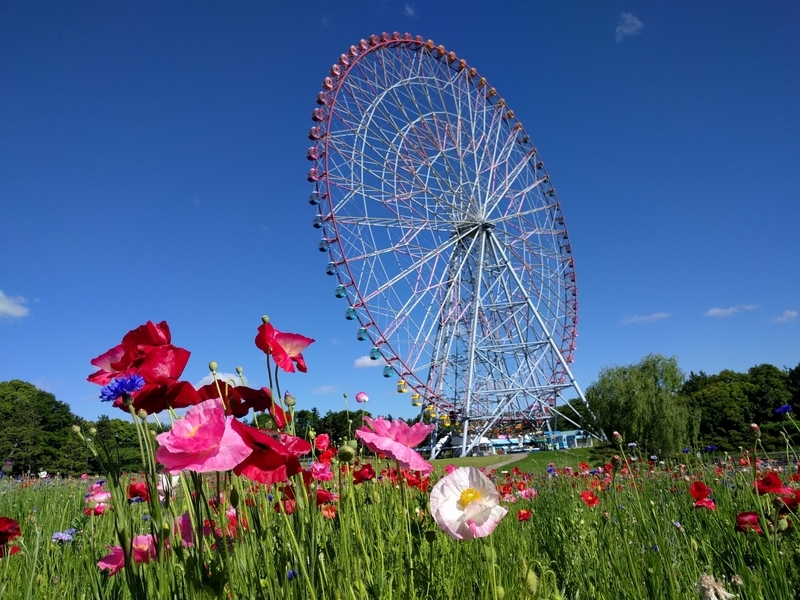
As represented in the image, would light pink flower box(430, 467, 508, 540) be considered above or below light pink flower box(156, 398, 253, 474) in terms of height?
below

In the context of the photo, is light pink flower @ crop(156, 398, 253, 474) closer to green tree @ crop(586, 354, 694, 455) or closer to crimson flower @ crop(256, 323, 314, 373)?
crimson flower @ crop(256, 323, 314, 373)

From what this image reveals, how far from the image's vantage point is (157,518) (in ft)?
2.56

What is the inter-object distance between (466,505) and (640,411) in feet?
64.6

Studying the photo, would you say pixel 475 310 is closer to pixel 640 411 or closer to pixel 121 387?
pixel 640 411

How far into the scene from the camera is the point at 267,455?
2.50 ft

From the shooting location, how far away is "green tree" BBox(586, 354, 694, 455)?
17473mm

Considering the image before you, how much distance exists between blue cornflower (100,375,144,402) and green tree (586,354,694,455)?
16352 millimetres

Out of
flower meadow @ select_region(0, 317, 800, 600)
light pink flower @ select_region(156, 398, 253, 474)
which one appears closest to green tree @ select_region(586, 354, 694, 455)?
flower meadow @ select_region(0, 317, 800, 600)

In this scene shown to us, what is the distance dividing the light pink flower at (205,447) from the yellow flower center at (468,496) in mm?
384

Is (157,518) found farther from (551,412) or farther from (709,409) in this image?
(709,409)

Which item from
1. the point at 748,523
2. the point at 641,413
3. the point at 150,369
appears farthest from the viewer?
the point at 641,413

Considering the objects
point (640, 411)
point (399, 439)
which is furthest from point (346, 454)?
point (640, 411)

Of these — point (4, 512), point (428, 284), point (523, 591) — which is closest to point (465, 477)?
point (523, 591)

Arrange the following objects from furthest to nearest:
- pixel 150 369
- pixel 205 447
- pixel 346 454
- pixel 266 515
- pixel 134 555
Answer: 1. pixel 266 515
2. pixel 134 555
3. pixel 346 454
4. pixel 150 369
5. pixel 205 447
